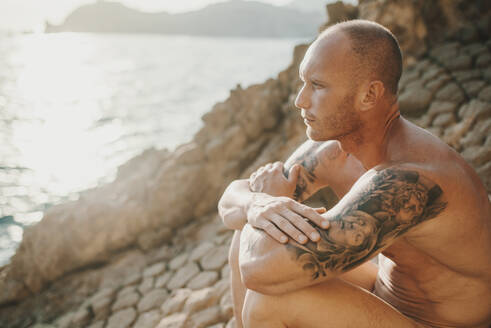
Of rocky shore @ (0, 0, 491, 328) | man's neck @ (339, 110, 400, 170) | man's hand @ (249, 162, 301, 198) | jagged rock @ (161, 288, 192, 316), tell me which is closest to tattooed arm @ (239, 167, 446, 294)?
man's neck @ (339, 110, 400, 170)

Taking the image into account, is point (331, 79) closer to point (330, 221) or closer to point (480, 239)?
point (330, 221)

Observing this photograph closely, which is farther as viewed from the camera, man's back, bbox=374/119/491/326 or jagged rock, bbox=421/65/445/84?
jagged rock, bbox=421/65/445/84

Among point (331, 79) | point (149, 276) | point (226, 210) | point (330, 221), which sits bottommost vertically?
point (149, 276)

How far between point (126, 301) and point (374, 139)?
280 centimetres

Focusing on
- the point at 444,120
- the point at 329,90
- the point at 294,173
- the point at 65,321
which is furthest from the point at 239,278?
the point at 444,120

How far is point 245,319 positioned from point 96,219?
9.87 ft

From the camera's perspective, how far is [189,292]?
2857 mm

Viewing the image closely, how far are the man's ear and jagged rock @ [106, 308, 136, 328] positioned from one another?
2678mm

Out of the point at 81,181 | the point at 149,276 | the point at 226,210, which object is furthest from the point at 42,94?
the point at 226,210

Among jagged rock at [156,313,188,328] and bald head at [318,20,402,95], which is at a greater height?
bald head at [318,20,402,95]

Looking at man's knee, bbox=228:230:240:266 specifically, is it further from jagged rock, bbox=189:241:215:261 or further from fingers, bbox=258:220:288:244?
jagged rock, bbox=189:241:215:261

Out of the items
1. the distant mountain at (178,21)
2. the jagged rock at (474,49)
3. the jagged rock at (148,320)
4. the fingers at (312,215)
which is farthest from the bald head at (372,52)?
the distant mountain at (178,21)

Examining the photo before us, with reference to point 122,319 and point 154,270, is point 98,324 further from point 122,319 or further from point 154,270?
point 154,270

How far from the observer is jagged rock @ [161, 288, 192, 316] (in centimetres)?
273
